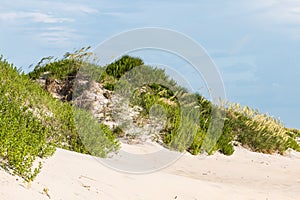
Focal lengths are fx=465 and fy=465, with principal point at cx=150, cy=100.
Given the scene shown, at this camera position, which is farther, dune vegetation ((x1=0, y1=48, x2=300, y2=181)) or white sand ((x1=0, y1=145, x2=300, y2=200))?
dune vegetation ((x1=0, y1=48, x2=300, y2=181))

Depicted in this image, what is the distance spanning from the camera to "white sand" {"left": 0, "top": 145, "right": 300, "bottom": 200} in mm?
6345

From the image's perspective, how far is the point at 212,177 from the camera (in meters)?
11.3

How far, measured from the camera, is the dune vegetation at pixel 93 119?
723cm

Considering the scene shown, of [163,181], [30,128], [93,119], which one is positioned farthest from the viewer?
[93,119]

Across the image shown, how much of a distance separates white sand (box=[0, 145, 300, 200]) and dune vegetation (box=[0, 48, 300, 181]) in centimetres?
32

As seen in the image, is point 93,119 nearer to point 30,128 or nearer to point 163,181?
point 163,181

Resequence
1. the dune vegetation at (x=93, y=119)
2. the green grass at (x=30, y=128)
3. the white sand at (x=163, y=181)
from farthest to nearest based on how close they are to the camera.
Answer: the dune vegetation at (x=93, y=119) → the green grass at (x=30, y=128) → the white sand at (x=163, y=181)

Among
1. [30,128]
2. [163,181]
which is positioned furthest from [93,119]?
[30,128]

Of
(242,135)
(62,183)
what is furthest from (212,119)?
(62,183)

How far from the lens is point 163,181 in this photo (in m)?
8.88

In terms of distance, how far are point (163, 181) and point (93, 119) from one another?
2918mm

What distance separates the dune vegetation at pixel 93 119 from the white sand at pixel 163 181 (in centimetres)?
32

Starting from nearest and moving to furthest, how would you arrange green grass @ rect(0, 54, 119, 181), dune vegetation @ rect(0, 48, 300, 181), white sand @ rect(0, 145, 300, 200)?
white sand @ rect(0, 145, 300, 200) → green grass @ rect(0, 54, 119, 181) → dune vegetation @ rect(0, 48, 300, 181)

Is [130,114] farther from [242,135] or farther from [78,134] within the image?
[242,135]
